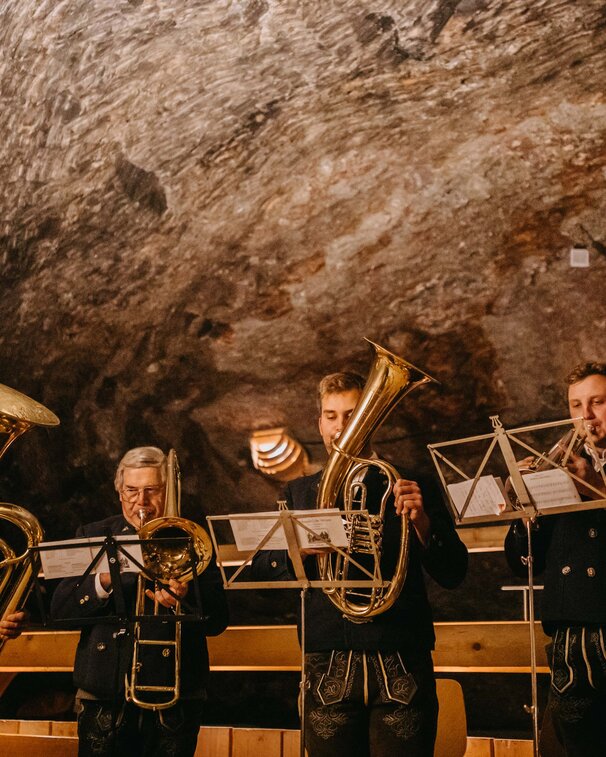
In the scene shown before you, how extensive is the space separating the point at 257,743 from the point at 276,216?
10.5 feet

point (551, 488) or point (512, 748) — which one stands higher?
point (551, 488)

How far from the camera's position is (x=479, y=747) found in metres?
4.13

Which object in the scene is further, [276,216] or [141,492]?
[276,216]

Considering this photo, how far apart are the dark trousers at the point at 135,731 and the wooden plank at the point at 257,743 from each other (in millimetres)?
1431

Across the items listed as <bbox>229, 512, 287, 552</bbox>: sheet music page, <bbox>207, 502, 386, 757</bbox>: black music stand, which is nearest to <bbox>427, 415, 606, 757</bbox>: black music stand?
<bbox>207, 502, 386, 757</bbox>: black music stand

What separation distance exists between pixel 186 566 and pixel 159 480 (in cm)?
42

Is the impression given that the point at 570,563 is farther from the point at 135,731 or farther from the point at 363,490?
the point at 135,731

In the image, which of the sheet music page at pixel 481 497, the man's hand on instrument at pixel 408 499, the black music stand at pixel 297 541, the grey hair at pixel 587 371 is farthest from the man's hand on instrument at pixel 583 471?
the black music stand at pixel 297 541

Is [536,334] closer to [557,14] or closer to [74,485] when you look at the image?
[557,14]

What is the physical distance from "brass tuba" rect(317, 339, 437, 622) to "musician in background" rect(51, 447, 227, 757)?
502 millimetres

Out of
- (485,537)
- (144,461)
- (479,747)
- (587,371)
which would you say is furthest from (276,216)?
(479,747)

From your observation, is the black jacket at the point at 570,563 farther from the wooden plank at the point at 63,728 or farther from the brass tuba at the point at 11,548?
the wooden plank at the point at 63,728

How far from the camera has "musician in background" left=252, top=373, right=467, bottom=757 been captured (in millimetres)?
2521

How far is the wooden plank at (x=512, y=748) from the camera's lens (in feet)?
13.1
